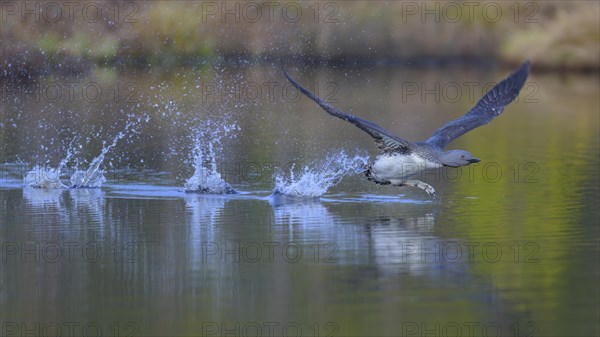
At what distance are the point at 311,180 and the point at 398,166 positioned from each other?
2223 millimetres

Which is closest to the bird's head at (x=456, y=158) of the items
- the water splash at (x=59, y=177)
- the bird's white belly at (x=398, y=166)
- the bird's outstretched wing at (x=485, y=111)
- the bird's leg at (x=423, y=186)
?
the bird's white belly at (x=398, y=166)

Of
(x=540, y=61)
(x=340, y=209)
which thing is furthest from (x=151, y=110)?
(x=540, y=61)

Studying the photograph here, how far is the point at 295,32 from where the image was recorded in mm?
→ 44000

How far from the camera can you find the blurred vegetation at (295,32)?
40406 mm

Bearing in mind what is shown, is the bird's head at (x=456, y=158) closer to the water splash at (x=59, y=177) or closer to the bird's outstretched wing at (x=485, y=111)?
the bird's outstretched wing at (x=485, y=111)

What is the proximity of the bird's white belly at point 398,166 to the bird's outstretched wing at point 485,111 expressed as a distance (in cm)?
60

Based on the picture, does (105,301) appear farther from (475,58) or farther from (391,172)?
(475,58)

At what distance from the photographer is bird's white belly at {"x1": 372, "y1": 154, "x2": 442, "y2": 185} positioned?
15734 mm

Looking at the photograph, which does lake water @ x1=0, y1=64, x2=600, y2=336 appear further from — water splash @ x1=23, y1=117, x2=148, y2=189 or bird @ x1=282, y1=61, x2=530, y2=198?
bird @ x1=282, y1=61, x2=530, y2=198

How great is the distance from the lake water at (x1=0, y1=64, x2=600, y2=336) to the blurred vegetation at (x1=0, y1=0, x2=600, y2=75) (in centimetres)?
1189

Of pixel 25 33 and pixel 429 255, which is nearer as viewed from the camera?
pixel 429 255

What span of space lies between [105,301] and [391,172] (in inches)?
218

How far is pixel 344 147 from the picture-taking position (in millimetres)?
23891

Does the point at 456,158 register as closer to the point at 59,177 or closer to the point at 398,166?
the point at 398,166
